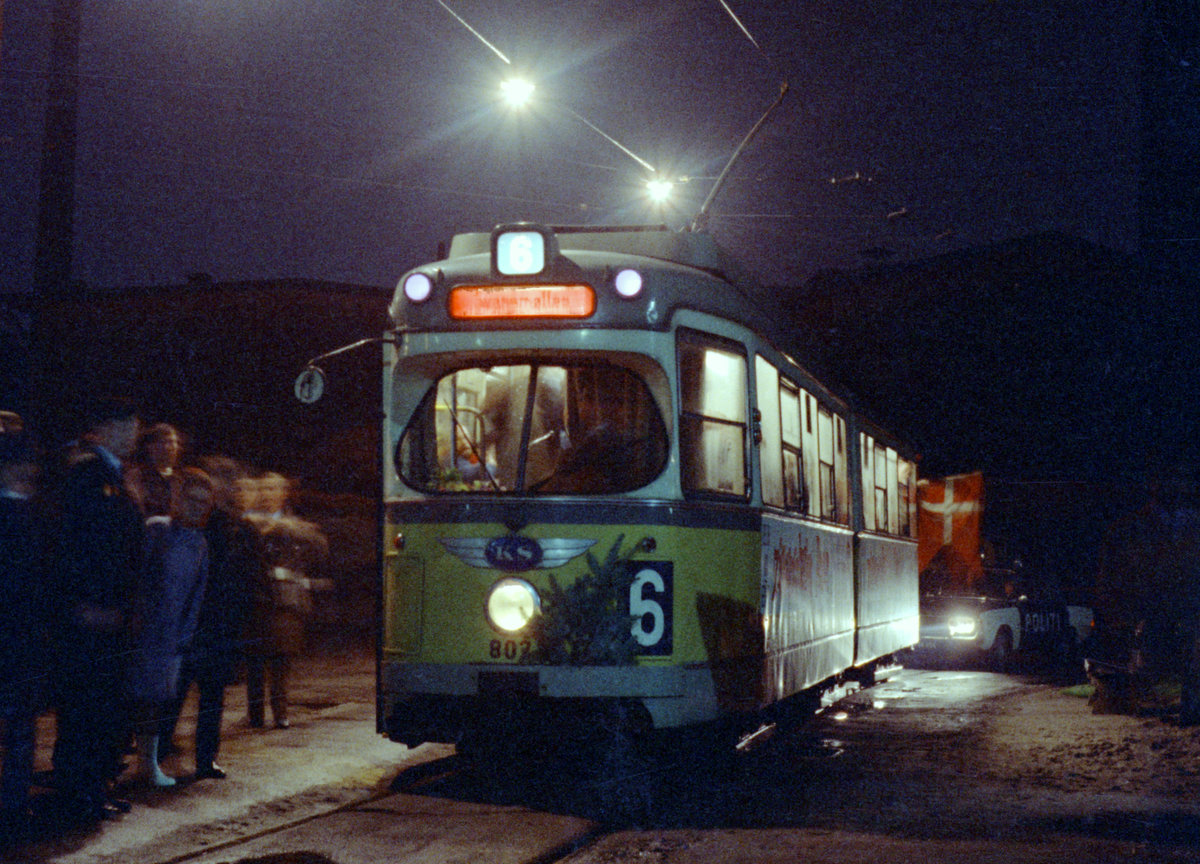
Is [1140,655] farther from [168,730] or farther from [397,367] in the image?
[168,730]

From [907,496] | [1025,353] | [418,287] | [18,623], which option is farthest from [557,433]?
[1025,353]

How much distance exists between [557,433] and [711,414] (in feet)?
2.95

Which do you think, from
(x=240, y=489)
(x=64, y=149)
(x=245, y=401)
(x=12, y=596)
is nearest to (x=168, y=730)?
(x=240, y=489)

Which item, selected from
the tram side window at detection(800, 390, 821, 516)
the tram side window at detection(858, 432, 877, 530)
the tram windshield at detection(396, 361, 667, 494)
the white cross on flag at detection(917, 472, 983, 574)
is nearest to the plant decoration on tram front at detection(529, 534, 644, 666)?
the tram windshield at detection(396, 361, 667, 494)

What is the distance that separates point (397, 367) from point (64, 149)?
10.5 metres

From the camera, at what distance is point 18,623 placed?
5934mm

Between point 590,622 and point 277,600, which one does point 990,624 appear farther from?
point 590,622

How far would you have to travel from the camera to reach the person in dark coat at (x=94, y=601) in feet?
20.2

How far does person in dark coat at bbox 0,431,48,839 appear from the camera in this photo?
584 centimetres

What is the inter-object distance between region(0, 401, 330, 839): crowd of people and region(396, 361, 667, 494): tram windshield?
53.0 inches

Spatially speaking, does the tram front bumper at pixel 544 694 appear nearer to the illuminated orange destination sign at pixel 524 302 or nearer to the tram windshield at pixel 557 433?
the tram windshield at pixel 557 433

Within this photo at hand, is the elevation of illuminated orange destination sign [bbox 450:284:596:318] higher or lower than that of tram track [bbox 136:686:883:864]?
higher

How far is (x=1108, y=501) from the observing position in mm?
32562

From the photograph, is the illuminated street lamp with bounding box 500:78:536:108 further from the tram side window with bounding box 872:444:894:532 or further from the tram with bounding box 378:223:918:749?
the tram with bounding box 378:223:918:749
